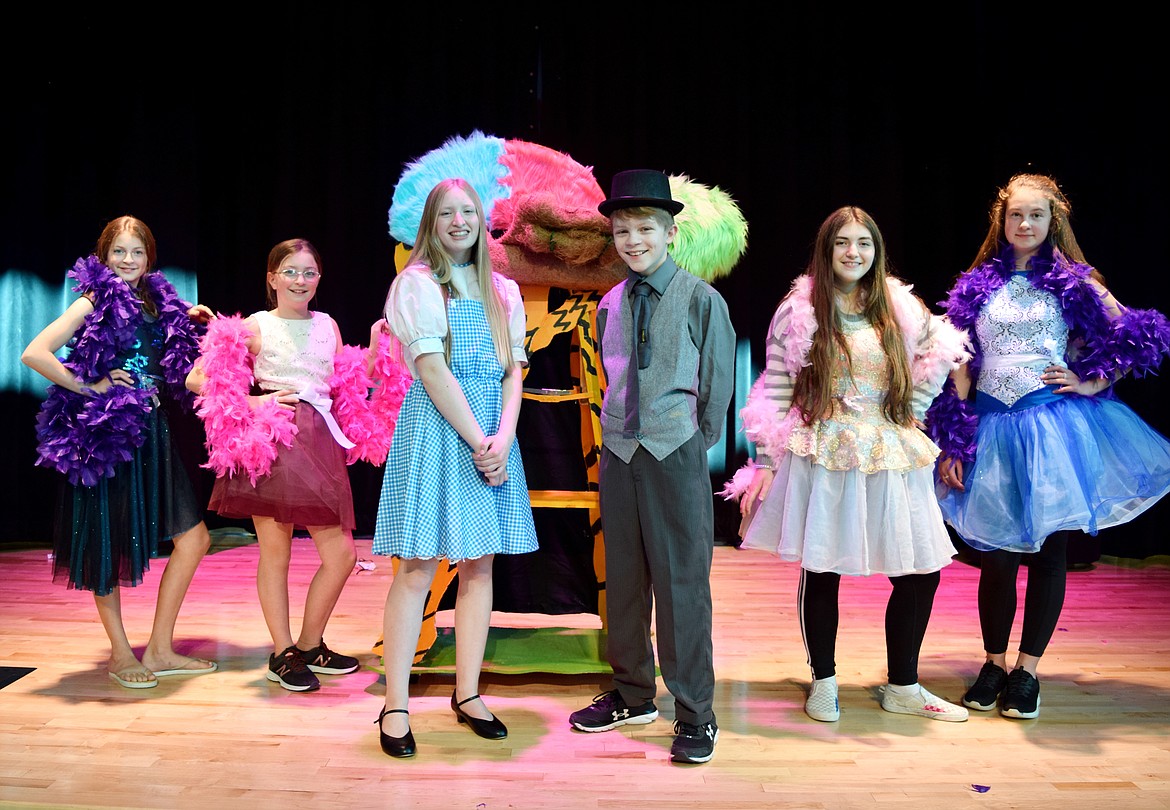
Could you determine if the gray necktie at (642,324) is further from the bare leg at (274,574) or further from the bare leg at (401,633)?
the bare leg at (274,574)

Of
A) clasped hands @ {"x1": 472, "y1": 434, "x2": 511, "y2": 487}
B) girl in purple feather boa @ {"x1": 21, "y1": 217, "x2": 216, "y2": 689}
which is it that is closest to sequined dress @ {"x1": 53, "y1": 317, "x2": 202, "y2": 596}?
girl in purple feather boa @ {"x1": 21, "y1": 217, "x2": 216, "y2": 689}

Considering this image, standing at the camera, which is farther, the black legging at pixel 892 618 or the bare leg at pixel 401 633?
the black legging at pixel 892 618

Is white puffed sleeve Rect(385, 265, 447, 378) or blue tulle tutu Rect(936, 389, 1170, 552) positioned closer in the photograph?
white puffed sleeve Rect(385, 265, 447, 378)

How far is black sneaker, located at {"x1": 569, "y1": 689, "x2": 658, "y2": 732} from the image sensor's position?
250 centimetres

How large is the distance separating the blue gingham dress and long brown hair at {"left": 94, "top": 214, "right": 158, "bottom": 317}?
3.56ft

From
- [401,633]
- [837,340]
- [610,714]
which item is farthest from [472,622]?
[837,340]

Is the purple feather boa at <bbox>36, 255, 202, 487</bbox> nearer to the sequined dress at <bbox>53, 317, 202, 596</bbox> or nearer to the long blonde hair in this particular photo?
the sequined dress at <bbox>53, 317, 202, 596</bbox>

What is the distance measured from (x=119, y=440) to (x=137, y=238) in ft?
2.00

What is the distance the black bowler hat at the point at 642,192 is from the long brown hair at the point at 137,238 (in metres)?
1.49

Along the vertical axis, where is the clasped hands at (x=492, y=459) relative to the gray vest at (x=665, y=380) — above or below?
below

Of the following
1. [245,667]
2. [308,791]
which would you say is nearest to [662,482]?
[308,791]

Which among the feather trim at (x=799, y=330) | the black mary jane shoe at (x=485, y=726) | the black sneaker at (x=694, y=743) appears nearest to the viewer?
the black sneaker at (x=694, y=743)

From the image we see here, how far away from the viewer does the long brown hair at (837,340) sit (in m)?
2.52

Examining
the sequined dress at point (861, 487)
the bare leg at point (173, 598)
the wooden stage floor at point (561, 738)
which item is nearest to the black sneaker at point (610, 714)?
the wooden stage floor at point (561, 738)
